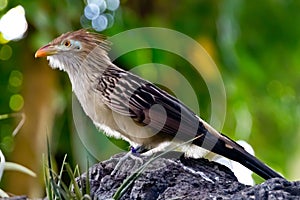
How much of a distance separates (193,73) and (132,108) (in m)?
1.50

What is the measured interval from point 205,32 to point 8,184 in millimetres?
1022

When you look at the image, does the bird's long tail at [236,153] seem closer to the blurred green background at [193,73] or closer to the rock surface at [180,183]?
the rock surface at [180,183]

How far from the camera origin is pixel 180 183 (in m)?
1.05

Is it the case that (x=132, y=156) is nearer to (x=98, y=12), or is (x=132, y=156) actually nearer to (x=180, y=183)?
(x=180, y=183)

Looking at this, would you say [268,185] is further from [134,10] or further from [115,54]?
[134,10]

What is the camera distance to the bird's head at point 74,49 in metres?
1.32

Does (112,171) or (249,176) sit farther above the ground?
(249,176)

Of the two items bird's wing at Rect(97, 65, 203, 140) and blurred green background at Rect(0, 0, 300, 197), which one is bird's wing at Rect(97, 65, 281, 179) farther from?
blurred green background at Rect(0, 0, 300, 197)

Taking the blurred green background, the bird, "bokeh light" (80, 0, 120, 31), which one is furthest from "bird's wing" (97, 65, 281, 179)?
"bokeh light" (80, 0, 120, 31)

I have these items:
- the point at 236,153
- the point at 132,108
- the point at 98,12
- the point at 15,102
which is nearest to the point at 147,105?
the point at 132,108

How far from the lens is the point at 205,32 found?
9.19ft

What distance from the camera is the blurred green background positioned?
2361mm

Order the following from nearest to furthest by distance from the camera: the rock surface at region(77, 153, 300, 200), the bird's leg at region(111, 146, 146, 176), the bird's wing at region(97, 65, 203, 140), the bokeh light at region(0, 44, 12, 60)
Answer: the rock surface at region(77, 153, 300, 200) < the bird's leg at region(111, 146, 146, 176) < the bird's wing at region(97, 65, 203, 140) < the bokeh light at region(0, 44, 12, 60)

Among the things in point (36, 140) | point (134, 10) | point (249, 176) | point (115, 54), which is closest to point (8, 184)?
point (36, 140)
